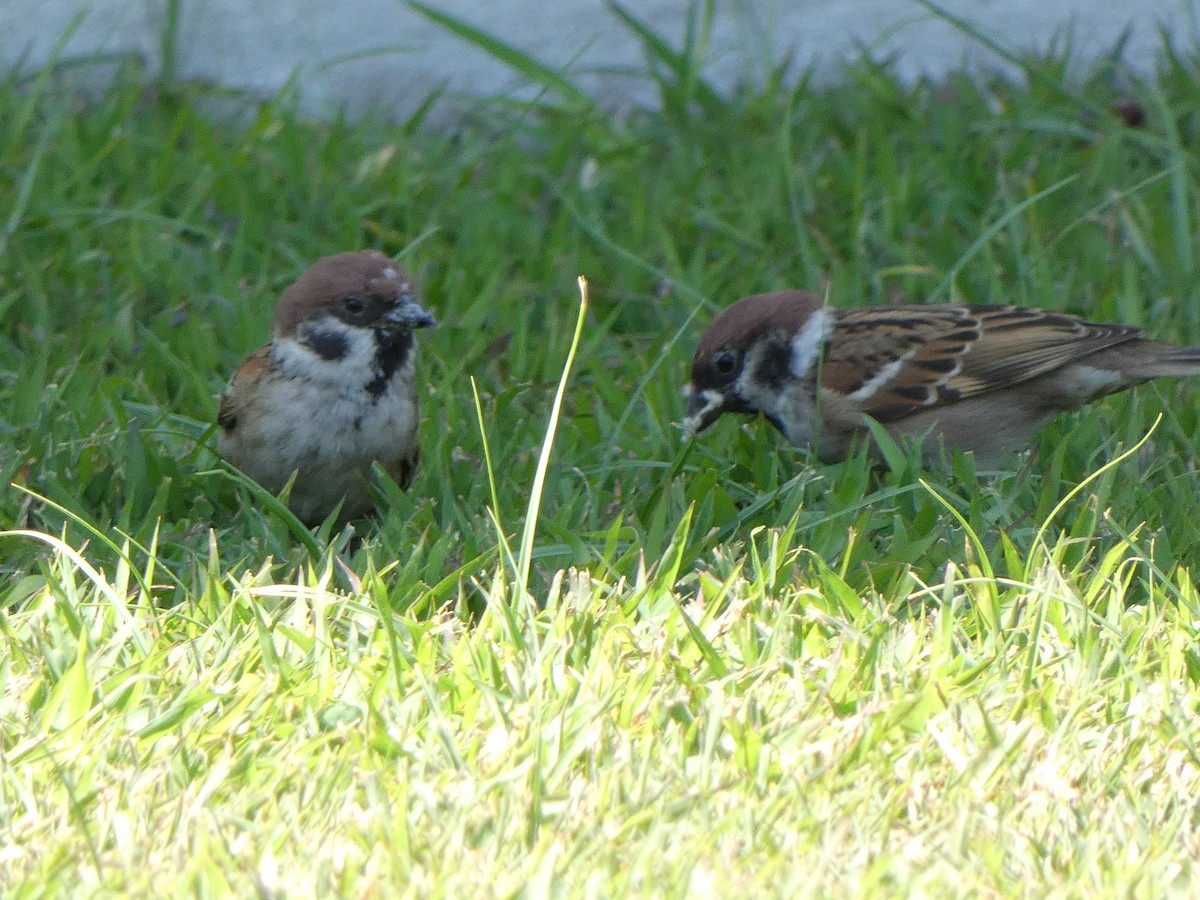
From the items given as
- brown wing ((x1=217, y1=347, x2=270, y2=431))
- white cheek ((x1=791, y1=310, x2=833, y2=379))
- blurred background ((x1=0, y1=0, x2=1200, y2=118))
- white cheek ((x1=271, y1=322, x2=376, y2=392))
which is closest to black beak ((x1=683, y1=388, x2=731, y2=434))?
white cheek ((x1=791, y1=310, x2=833, y2=379))

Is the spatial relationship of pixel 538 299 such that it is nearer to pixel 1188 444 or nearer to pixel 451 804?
pixel 1188 444

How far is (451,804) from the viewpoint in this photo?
293 cm

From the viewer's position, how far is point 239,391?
4.74 metres

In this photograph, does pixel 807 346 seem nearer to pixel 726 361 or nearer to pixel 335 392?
pixel 726 361

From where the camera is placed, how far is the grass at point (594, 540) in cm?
287

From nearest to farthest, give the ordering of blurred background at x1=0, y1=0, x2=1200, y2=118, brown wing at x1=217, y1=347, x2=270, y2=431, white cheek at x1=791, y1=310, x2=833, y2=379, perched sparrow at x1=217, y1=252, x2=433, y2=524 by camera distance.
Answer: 1. perched sparrow at x1=217, y1=252, x2=433, y2=524
2. brown wing at x1=217, y1=347, x2=270, y2=431
3. white cheek at x1=791, y1=310, x2=833, y2=379
4. blurred background at x1=0, y1=0, x2=1200, y2=118

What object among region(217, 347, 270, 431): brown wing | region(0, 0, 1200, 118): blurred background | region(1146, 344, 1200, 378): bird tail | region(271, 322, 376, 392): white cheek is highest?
region(0, 0, 1200, 118): blurred background

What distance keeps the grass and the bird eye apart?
0.76 feet

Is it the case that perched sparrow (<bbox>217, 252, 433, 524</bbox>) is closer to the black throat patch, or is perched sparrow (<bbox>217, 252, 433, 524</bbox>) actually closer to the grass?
the black throat patch

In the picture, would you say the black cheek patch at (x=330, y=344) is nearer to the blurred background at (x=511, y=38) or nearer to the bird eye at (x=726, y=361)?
the bird eye at (x=726, y=361)

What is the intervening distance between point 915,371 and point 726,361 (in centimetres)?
56

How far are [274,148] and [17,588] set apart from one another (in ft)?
11.8

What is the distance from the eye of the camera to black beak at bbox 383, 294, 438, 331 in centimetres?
462

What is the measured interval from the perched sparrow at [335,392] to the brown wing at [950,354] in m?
1.28
